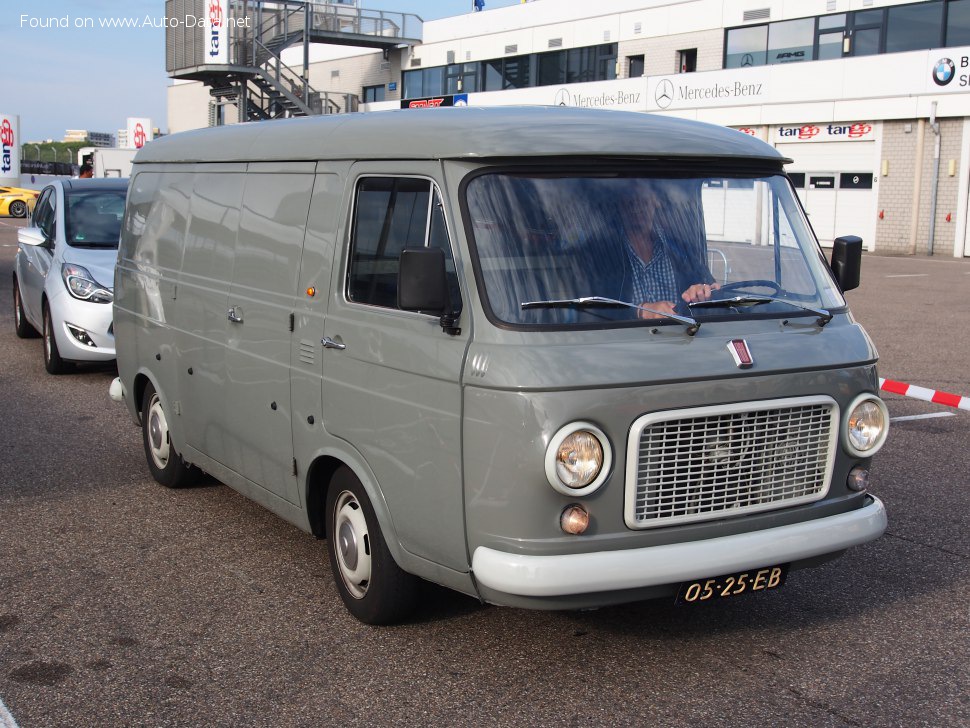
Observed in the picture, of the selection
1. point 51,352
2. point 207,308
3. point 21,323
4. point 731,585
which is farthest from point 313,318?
point 21,323

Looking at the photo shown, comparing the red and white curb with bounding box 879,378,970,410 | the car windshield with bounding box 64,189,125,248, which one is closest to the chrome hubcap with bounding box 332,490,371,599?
the red and white curb with bounding box 879,378,970,410

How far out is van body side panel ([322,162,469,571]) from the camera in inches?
170

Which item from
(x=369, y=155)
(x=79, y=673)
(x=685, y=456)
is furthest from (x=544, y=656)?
(x=369, y=155)

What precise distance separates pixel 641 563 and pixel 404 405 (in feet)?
3.67

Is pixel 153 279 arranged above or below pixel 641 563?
above

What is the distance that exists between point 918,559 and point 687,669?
2032 millimetres

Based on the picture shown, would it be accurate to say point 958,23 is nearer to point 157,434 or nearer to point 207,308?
point 157,434

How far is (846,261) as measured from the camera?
17.3ft

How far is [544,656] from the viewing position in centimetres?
468

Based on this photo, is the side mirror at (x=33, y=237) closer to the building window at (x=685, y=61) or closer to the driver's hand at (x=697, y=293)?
the driver's hand at (x=697, y=293)

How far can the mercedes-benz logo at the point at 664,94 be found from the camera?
39.4m

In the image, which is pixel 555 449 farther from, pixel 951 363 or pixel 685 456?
pixel 951 363

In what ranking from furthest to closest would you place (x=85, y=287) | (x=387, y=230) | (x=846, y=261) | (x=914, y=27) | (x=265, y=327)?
(x=914, y=27) < (x=85, y=287) < (x=265, y=327) < (x=846, y=261) < (x=387, y=230)

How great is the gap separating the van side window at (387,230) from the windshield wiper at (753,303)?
42.3 inches
